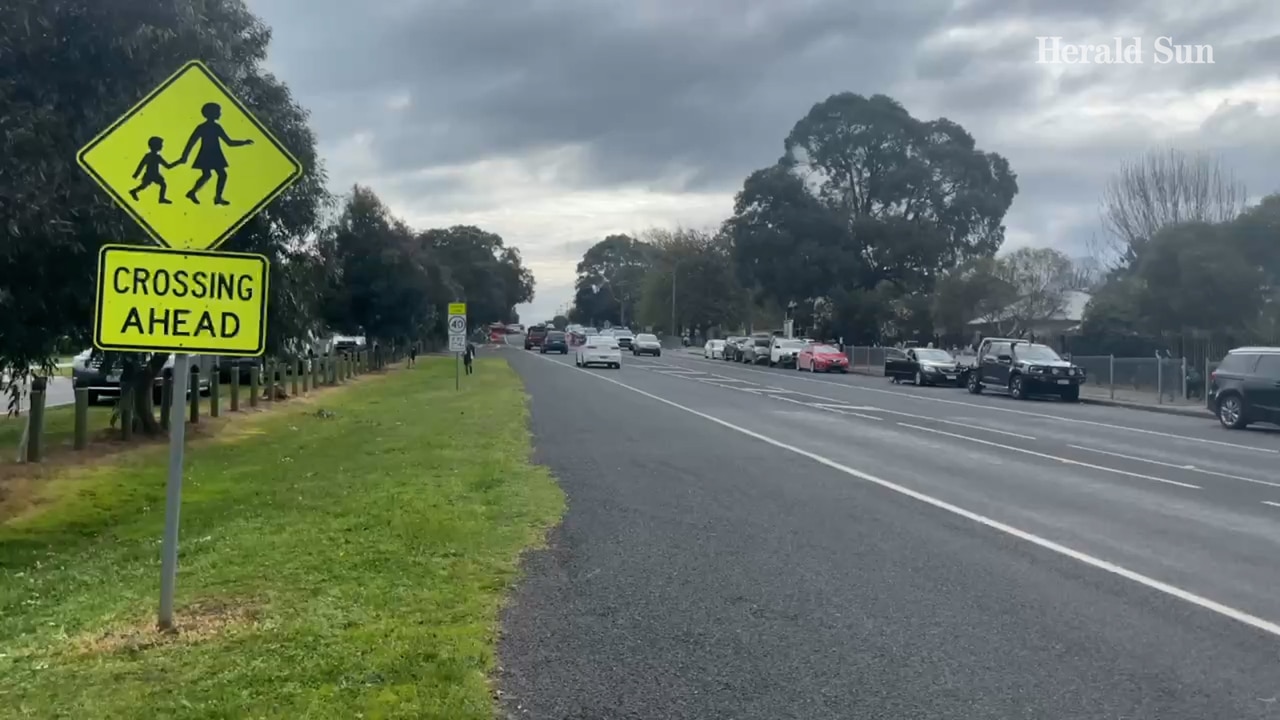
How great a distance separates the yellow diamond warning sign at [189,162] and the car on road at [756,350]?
188 feet

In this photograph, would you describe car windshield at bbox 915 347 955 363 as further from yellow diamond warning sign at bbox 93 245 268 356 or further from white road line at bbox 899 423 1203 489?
yellow diamond warning sign at bbox 93 245 268 356

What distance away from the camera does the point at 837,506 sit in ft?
38.7

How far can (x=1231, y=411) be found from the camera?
24406mm

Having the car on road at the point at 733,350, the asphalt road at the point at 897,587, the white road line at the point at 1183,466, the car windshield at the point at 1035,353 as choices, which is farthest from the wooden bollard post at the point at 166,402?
the car on road at the point at 733,350

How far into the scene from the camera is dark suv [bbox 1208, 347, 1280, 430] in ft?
76.5

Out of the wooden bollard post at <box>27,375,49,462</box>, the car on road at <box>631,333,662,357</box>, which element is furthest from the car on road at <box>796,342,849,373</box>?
the wooden bollard post at <box>27,375,49,462</box>

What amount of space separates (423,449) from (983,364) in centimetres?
2446

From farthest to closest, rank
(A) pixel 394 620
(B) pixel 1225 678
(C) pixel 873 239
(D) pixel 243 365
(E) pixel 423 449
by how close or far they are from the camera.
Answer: (C) pixel 873 239 → (D) pixel 243 365 → (E) pixel 423 449 → (A) pixel 394 620 → (B) pixel 1225 678

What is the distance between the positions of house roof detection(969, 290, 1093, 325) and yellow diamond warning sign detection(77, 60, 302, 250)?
50691mm

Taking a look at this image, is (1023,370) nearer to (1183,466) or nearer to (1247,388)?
(1247,388)

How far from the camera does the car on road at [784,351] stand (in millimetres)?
59438

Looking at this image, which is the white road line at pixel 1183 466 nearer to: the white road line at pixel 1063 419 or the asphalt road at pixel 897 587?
the asphalt road at pixel 897 587

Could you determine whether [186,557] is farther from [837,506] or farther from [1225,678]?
[1225,678]

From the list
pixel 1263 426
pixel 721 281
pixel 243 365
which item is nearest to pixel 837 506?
pixel 1263 426
